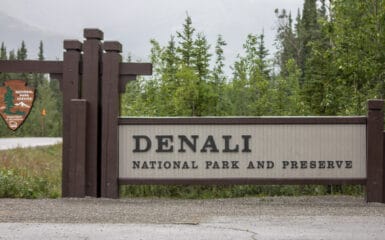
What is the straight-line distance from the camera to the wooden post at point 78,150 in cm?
1346

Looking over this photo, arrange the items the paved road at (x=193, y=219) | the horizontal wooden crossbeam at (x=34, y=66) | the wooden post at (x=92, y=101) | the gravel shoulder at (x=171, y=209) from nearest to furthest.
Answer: the paved road at (x=193, y=219)
the gravel shoulder at (x=171, y=209)
the wooden post at (x=92, y=101)
the horizontal wooden crossbeam at (x=34, y=66)

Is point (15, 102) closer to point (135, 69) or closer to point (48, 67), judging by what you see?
point (48, 67)

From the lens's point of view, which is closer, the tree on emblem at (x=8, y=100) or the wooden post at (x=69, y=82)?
the wooden post at (x=69, y=82)

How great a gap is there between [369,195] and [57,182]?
7.55 meters

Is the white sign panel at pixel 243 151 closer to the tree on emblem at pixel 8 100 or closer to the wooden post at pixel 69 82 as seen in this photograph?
the wooden post at pixel 69 82

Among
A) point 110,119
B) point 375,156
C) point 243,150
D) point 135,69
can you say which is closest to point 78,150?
point 110,119

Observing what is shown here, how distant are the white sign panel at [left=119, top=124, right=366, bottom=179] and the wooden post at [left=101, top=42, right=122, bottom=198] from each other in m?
0.16

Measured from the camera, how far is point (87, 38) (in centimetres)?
1382

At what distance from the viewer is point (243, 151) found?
13.6 metres

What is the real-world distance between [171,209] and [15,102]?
14.8 ft

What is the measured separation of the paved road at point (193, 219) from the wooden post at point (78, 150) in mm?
359

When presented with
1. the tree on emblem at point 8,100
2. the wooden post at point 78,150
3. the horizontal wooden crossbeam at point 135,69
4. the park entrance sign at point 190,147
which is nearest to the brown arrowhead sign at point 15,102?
the tree on emblem at point 8,100

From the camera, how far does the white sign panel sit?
13.5 m

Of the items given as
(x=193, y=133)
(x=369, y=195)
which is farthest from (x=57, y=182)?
(x=369, y=195)
